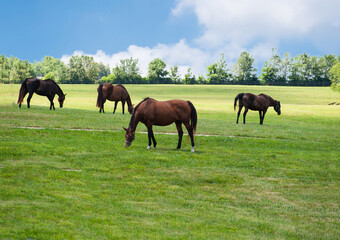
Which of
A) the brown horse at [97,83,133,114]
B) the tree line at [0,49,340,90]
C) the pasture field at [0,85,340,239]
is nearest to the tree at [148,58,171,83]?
the tree line at [0,49,340,90]

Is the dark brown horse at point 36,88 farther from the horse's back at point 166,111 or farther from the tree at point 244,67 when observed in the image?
the tree at point 244,67

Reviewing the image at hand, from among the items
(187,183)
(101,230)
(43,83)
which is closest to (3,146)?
(187,183)

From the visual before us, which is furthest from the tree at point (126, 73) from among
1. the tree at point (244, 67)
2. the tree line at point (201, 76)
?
the tree at point (244, 67)

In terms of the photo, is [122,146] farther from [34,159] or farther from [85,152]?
[34,159]

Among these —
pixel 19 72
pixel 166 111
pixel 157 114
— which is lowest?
pixel 157 114

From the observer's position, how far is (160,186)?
12.9m

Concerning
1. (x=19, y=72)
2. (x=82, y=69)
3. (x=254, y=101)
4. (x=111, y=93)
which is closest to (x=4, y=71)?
(x=19, y=72)

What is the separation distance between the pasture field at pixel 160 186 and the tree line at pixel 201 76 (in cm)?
10665

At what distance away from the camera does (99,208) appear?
9.94 m

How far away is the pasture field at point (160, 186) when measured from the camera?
8914 mm

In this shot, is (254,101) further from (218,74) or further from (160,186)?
(218,74)

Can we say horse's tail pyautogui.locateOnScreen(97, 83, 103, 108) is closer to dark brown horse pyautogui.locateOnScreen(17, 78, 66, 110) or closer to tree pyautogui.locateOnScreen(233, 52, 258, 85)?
dark brown horse pyautogui.locateOnScreen(17, 78, 66, 110)

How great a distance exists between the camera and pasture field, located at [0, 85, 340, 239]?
891cm

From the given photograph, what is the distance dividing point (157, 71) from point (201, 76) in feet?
46.0
